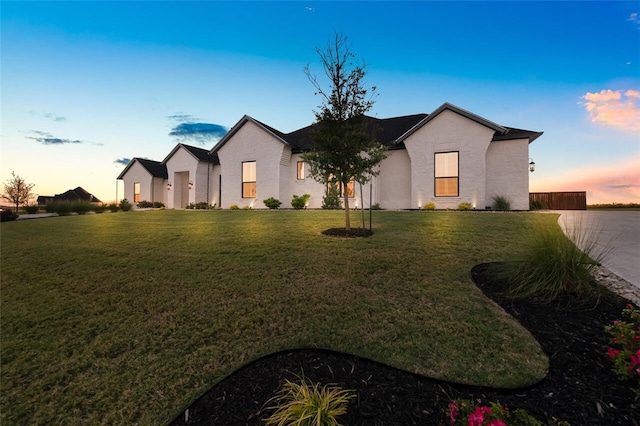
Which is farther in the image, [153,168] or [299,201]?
[153,168]

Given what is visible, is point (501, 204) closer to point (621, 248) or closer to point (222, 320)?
point (621, 248)

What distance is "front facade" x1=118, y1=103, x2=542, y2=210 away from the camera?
15891mm

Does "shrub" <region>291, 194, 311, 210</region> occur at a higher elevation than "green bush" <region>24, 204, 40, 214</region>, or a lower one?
higher

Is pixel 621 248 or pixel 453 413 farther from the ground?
pixel 621 248

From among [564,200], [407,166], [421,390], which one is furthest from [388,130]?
[421,390]

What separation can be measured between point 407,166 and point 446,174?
7.41ft

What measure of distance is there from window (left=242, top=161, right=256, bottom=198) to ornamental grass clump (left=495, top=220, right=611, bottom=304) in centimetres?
1847

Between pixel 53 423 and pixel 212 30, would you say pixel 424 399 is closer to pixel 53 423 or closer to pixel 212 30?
pixel 53 423

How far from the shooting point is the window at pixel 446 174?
16875mm

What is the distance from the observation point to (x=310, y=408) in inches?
90.0

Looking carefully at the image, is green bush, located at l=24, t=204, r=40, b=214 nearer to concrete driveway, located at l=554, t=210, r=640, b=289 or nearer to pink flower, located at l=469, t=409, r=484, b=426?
pink flower, located at l=469, t=409, r=484, b=426

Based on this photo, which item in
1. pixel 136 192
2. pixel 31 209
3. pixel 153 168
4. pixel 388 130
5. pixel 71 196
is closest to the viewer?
pixel 388 130

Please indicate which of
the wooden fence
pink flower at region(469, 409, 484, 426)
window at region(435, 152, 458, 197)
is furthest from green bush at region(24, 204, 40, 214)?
the wooden fence

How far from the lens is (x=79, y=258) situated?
7227mm
